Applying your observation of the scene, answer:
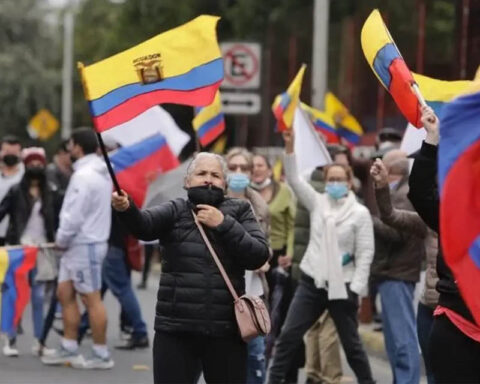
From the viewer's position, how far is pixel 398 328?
11078 millimetres

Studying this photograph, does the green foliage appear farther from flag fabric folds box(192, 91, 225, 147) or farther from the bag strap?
the bag strap

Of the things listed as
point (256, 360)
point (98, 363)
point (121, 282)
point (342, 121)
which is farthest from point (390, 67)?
point (342, 121)

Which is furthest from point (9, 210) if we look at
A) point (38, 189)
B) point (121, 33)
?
point (121, 33)

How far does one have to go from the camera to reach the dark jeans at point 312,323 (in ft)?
36.7

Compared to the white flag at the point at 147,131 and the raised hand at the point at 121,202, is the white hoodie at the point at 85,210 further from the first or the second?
the raised hand at the point at 121,202

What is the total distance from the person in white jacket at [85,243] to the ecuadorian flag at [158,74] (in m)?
3.70

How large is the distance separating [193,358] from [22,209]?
6264 millimetres

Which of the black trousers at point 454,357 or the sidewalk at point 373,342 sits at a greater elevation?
the black trousers at point 454,357

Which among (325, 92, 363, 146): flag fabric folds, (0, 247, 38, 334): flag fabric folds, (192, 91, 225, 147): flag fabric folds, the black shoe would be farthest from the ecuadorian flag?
(325, 92, 363, 146): flag fabric folds

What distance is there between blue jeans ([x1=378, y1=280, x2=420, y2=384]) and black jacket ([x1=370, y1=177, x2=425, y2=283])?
6 cm

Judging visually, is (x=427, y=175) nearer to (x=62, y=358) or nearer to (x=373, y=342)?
(x=62, y=358)

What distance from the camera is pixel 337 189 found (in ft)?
36.7

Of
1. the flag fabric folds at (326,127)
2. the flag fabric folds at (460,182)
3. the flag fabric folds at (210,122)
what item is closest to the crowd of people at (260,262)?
the flag fabric folds at (210,122)

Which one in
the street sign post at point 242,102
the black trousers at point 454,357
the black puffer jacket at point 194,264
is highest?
the street sign post at point 242,102
